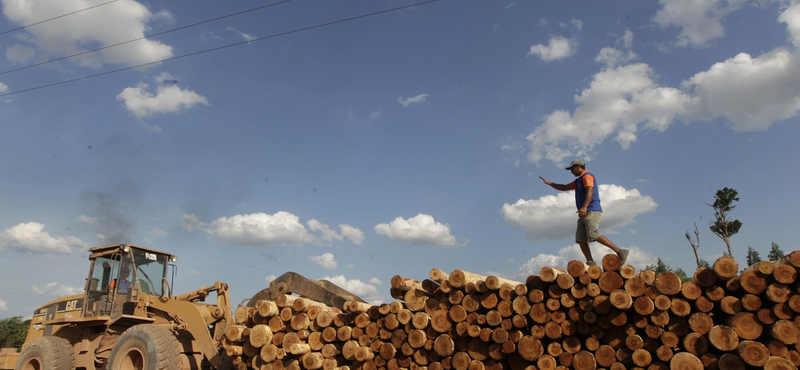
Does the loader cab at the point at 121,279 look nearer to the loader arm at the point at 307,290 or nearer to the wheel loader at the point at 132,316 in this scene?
the wheel loader at the point at 132,316

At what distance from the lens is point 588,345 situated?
20.2 ft

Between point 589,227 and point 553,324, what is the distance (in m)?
1.68

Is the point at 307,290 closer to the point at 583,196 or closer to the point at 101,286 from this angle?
the point at 101,286

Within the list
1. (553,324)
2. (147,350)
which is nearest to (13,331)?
(147,350)

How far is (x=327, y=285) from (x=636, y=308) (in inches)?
251

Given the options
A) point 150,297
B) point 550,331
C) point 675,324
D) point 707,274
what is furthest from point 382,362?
point 150,297

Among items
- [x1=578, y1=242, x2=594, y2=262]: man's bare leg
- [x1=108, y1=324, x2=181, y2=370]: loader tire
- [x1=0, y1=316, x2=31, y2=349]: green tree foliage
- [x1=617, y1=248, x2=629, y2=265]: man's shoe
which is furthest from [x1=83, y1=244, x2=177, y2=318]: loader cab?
[x1=0, y1=316, x2=31, y2=349]: green tree foliage

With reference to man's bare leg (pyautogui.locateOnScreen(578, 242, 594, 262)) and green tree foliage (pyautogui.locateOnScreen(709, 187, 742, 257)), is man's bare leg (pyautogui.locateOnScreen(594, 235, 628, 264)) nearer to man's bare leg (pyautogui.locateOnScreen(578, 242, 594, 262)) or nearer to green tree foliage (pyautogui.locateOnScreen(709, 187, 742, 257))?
man's bare leg (pyautogui.locateOnScreen(578, 242, 594, 262))

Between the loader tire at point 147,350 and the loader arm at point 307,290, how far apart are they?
1.86 metres

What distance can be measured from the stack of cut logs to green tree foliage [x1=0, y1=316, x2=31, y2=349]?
110 feet

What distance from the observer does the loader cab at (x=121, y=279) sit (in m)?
10.2

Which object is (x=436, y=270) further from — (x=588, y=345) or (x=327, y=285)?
(x=327, y=285)

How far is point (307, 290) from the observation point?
1010cm

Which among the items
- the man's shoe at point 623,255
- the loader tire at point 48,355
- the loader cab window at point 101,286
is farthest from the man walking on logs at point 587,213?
the loader tire at point 48,355
